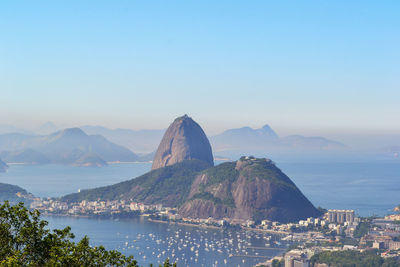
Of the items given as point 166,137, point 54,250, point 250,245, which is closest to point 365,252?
point 250,245

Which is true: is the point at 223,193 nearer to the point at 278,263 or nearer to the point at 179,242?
the point at 179,242

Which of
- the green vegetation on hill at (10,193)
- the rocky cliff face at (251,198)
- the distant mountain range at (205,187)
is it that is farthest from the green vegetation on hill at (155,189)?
the green vegetation on hill at (10,193)

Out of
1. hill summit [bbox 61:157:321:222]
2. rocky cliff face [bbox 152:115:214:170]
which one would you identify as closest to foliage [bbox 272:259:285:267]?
hill summit [bbox 61:157:321:222]

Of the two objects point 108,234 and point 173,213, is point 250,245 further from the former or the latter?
point 173,213

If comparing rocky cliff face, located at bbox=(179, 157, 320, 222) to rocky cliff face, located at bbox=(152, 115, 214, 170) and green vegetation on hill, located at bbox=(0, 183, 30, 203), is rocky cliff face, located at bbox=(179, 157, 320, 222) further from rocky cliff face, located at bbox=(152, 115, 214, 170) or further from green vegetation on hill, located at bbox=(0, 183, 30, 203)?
green vegetation on hill, located at bbox=(0, 183, 30, 203)

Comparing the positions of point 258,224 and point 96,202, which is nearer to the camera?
point 258,224

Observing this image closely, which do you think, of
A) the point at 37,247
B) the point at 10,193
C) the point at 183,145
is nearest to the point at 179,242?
the point at 10,193
